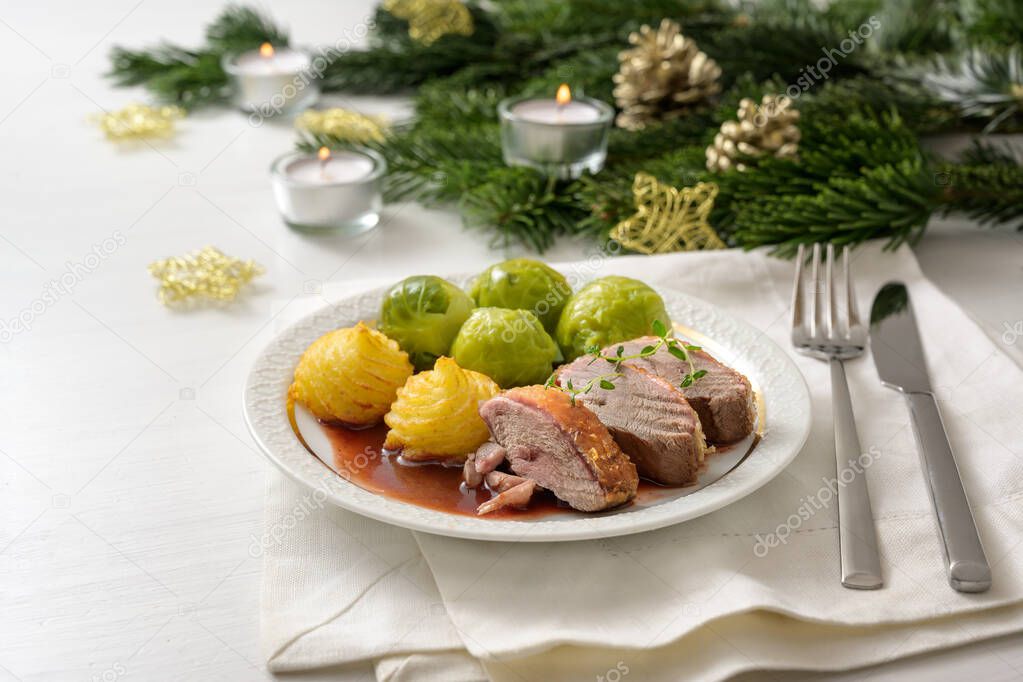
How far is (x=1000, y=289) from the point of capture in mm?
2035

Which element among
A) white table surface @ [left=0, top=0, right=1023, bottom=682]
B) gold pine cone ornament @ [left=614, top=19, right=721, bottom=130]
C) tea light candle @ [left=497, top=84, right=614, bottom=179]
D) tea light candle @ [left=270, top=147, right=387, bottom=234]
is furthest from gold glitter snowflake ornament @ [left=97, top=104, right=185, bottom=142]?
gold pine cone ornament @ [left=614, top=19, right=721, bottom=130]

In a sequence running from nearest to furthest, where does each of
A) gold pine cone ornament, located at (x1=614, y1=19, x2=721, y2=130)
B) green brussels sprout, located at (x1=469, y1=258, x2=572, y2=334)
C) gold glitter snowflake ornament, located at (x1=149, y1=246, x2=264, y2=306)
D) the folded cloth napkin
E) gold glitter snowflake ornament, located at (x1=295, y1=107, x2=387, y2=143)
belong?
1. the folded cloth napkin
2. green brussels sprout, located at (x1=469, y1=258, x2=572, y2=334)
3. gold glitter snowflake ornament, located at (x1=149, y1=246, x2=264, y2=306)
4. gold pine cone ornament, located at (x1=614, y1=19, x2=721, y2=130)
5. gold glitter snowflake ornament, located at (x1=295, y1=107, x2=387, y2=143)

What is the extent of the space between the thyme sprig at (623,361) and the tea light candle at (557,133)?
929 mm

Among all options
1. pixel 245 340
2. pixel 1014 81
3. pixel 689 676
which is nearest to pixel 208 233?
pixel 245 340

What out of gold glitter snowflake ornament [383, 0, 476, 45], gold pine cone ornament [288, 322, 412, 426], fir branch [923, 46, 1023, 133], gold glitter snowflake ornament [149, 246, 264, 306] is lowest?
gold glitter snowflake ornament [149, 246, 264, 306]

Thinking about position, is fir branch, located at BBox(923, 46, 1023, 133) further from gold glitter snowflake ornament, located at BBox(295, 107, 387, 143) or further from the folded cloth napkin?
gold glitter snowflake ornament, located at BBox(295, 107, 387, 143)

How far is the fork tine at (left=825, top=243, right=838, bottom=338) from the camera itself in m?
1.80

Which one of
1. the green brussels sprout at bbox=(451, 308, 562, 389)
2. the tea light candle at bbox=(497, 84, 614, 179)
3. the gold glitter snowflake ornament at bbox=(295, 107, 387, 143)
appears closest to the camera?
the green brussels sprout at bbox=(451, 308, 562, 389)

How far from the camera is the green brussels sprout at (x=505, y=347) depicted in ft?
4.92

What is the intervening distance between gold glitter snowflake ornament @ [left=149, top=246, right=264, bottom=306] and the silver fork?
112 cm

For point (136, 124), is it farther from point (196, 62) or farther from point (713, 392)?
point (713, 392)

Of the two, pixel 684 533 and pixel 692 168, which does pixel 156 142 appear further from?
pixel 684 533

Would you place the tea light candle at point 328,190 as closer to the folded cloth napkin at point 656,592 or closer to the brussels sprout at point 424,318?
the brussels sprout at point 424,318

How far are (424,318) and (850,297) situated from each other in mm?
827
